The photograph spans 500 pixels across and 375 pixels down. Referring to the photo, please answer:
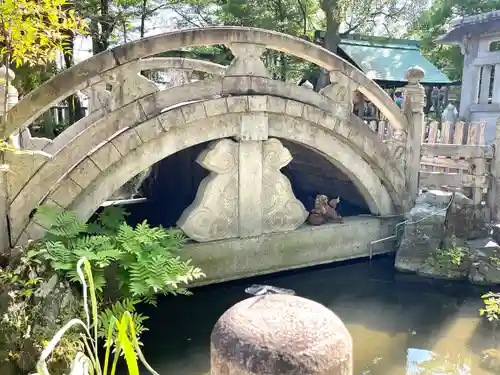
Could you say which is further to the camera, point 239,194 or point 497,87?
point 497,87

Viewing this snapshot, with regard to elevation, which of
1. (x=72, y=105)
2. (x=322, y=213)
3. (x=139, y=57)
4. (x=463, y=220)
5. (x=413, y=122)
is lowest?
(x=463, y=220)

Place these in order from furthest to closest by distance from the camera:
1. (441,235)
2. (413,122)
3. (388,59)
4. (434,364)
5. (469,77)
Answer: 1. (388,59)
2. (469,77)
3. (413,122)
4. (441,235)
5. (434,364)

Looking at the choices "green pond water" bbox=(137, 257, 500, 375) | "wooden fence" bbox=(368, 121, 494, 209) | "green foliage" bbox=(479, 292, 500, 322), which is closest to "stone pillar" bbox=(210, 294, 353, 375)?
"green pond water" bbox=(137, 257, 500, 375)

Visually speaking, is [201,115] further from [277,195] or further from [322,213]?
[322,213]

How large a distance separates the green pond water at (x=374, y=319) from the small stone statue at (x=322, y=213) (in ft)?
2.58

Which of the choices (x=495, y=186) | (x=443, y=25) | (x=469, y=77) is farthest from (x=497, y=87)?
(x=443, y=25)

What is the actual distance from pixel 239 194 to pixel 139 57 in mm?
2264

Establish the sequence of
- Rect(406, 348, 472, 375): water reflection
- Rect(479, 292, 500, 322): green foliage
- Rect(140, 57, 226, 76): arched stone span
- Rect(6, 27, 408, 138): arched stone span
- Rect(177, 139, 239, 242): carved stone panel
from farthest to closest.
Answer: Rect(140, 57, 226, 76): arched stone span < Rect(177, 139, 239, 242): carved stone panel < Rect(6, 27, 408, 138): arched stone span < Rect(406, 348, 472, 375): water reflection < Rect(479, 292, 500, 322): green foliage

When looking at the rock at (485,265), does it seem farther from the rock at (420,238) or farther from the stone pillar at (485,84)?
the stone pillar at (485,84)

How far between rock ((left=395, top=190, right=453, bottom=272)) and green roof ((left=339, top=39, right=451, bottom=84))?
9.85 m

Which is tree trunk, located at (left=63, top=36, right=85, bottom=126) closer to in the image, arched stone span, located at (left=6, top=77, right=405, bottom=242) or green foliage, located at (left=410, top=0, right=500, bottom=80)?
arched stone span, located at (left=6, top=77, right=405, bottom=242)

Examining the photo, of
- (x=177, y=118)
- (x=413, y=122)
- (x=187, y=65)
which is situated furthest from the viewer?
(x=187, y=65)

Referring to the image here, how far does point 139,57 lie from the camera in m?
5.42

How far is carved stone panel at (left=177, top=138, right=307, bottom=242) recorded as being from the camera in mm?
6309
